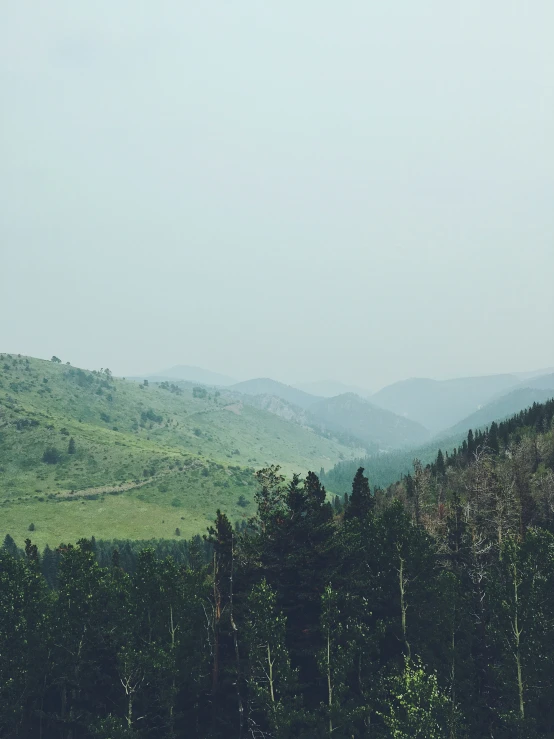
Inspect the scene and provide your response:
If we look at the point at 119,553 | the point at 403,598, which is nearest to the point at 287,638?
the point at 403,598

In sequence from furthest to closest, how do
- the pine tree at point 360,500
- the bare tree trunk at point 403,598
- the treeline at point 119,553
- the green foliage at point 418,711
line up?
the treeline at point 119,553 < the pine tree at point 360,500 < the bare tree trunk at point 403,598 < the green foliage at point 418,711

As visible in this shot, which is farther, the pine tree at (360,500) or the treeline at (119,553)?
the treeline at (119,553)

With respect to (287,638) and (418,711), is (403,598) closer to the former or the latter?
(287,638)

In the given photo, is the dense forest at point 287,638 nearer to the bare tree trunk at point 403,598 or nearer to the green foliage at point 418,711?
the bare tree trunk at point 403,598

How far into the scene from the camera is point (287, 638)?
52.0 metres

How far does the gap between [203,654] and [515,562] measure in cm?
3310

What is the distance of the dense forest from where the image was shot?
44531 millimetres

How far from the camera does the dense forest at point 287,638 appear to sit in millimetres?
44531

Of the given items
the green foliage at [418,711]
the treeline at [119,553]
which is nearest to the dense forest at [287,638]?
the green foliage at [418,711]

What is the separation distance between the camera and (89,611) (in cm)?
5184

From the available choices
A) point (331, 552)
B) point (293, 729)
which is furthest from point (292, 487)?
point (293, 729)

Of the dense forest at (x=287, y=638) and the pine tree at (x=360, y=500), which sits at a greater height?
the pine tree at (x=360, y=500)

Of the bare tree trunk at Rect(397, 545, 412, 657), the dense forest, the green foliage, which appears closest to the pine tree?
the dense forest

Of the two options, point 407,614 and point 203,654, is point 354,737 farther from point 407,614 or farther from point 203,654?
point 203,654
